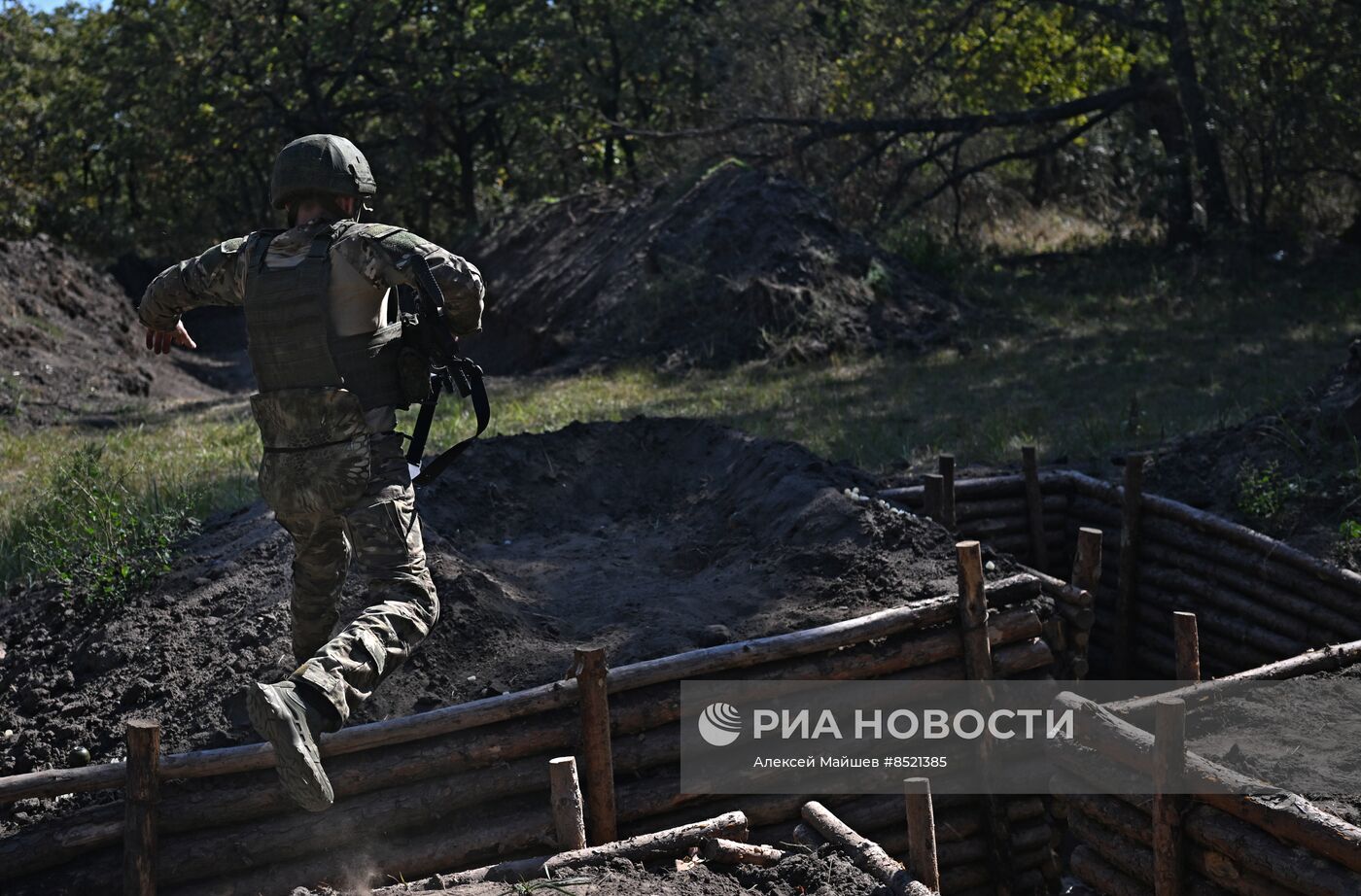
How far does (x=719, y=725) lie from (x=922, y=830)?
46.1 inches

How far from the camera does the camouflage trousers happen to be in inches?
187

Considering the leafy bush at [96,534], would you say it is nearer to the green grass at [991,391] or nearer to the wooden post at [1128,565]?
the green grass at [991,391]

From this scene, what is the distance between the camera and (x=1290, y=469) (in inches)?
345

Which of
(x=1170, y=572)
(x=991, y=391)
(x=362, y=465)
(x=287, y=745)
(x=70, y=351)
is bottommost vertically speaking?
(x=1170, y=572)

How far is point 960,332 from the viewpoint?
15.4 meters

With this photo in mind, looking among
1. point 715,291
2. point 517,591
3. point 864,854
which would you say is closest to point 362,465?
point 517,591

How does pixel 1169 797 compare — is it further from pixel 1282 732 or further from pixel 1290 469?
pixel 1290 469

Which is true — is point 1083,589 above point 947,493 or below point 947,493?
below

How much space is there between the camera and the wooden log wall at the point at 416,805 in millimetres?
5043

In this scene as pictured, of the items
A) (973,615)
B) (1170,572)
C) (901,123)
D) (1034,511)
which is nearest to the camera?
(973,615)

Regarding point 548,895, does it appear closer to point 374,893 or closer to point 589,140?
point 374,893

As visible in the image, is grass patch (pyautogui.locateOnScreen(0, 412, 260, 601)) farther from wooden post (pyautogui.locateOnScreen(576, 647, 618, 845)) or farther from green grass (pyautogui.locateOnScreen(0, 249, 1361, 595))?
wooden post (pyautogui.locateOnScreen(576, 647, 618, 845))

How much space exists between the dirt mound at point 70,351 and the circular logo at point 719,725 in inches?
402

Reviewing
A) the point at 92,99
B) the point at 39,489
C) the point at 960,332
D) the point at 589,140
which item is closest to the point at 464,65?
the point at 589,140
